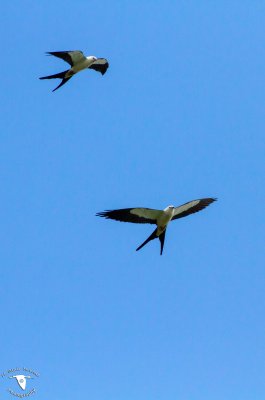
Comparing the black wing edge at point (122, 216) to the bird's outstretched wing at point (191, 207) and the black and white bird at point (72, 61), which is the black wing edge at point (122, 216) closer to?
the bird's outstretched wing at point (191, 207)

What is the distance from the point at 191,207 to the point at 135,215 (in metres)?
1.98

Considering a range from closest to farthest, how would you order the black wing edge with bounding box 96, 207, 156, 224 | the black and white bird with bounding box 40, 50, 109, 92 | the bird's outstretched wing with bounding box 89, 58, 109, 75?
the black wing edge with bounding box 96, 207, 156, 224 → the black and white bird with bounding box 40, 50, 109, 92 → the bird's outstretched wing with bounding box 89, 58, 109, 75

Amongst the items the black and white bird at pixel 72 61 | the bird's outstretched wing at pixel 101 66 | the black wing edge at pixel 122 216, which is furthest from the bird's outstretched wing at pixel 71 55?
the black wing edge at pixel 122 216

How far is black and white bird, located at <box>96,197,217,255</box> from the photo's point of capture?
2058cm

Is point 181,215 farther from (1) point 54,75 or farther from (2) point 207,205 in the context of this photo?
(1) point 54,75

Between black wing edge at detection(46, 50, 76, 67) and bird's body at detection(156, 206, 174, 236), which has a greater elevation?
black wing edge at detection(46, 50, 76, 67)

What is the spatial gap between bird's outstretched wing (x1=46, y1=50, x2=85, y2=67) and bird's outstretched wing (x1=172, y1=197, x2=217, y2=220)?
647 cm

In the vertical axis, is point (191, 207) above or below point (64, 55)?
below

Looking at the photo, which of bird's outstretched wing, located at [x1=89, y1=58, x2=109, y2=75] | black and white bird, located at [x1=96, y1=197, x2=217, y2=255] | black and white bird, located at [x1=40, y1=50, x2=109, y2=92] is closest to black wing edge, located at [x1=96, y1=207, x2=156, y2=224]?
black and white bird, located at [x1=96, y1=197, x2=217, y2=255]

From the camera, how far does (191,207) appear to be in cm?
2194

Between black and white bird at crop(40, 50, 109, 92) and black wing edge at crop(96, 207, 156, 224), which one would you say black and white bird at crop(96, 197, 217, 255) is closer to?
black wing edge at crop(96, 207, 156, 224)

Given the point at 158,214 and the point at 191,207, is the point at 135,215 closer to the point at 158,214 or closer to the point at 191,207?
the point at 158,214

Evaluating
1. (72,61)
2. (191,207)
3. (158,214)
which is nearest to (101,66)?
(72,61)

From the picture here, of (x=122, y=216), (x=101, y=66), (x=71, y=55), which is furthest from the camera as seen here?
(x=101, y=66)
